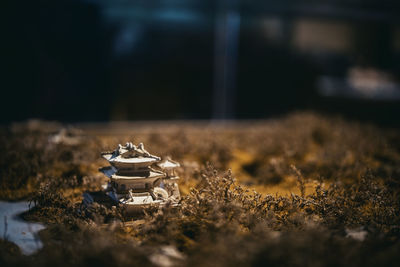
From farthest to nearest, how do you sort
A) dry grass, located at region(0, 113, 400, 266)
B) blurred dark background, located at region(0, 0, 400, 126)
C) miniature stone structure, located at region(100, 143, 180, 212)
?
1. blurred dark background, located at region(0, 0, 400, 126)
2. miniature stone structure, located at region(100, 143, 180, 212)
3. dry grass, located at region(0, 113, 400, 266)

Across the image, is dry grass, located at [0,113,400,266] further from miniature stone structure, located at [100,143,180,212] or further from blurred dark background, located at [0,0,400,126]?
blurred dark background, located at [0,0,400,126]

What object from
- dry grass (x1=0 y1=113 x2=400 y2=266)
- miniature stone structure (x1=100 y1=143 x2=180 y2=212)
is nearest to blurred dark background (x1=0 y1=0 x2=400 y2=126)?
dry grass (x1=0 y1=113 x2=400 y2=266)

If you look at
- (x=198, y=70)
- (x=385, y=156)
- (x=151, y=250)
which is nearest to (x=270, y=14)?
(x=198, y=70)

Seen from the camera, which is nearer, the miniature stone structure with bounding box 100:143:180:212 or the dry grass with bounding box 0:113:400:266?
the dry grass with bounding box 0:113:400:266

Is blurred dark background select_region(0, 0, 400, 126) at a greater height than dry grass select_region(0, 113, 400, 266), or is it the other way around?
blurred dark background select_region(0, 0, 400, 126)

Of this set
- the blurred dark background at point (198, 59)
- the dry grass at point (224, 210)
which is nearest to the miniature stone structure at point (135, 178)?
the dry grass at point (224, 210)

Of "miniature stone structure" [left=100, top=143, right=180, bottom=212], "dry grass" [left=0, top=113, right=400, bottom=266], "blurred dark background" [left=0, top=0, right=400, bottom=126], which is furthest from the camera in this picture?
"blurred dark background" [left=0, top=0, right=400, bottom=126]

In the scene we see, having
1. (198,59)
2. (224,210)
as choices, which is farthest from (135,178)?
(198,59)

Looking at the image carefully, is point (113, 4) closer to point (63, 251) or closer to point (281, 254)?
point (63, 251)
